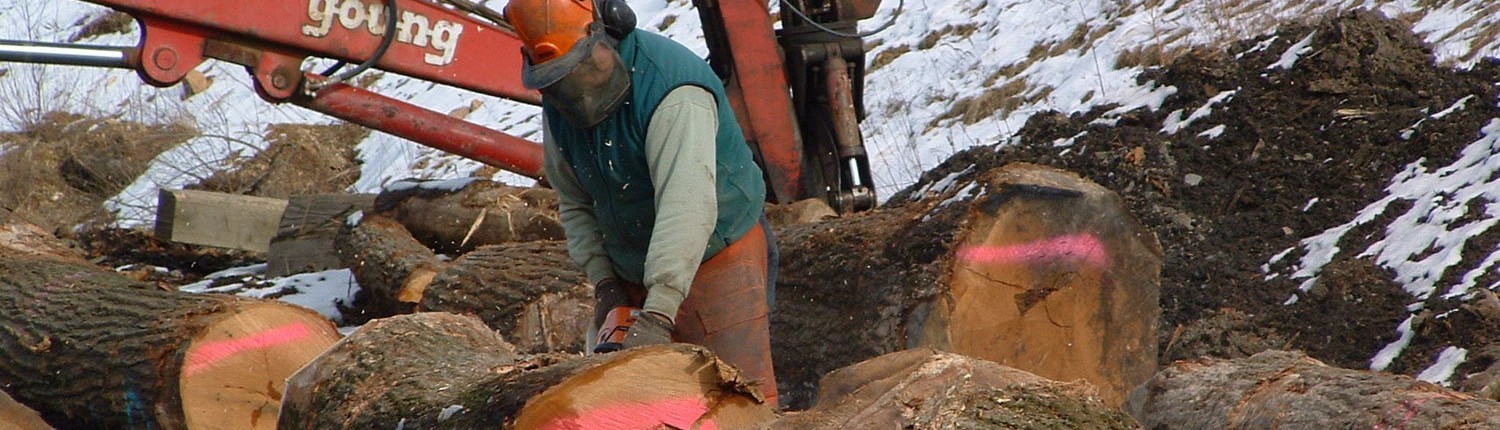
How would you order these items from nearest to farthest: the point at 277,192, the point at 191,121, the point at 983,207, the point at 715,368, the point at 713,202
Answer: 1. the point at 715,368
2. the point at 713,202
3. the point at 983,207
4. the point at 277,192
5. the point at 191,121

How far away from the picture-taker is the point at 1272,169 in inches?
282

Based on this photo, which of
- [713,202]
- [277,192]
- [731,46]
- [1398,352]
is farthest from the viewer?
[277,192]

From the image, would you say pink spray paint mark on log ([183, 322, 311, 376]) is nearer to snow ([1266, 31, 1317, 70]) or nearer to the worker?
the worker

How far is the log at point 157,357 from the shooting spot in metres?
4.76

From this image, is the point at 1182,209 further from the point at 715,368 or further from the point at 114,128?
the point at 114,128

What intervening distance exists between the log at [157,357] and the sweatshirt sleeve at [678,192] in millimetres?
1838

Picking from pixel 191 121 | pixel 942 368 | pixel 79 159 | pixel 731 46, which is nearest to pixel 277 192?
pixel 79 159

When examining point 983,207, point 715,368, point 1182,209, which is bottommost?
point 1182,209

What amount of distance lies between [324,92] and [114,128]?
6433 millimetres

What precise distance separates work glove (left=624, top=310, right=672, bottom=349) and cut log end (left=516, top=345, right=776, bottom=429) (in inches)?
13.9

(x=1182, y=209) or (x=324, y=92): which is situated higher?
(x=324, y=92)

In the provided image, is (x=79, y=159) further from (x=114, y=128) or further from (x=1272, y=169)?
(x=1272, y=169)

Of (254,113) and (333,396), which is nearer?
(333,396)

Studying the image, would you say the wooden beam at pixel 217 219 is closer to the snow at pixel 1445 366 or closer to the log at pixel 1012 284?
the log at pixel 1012 284
